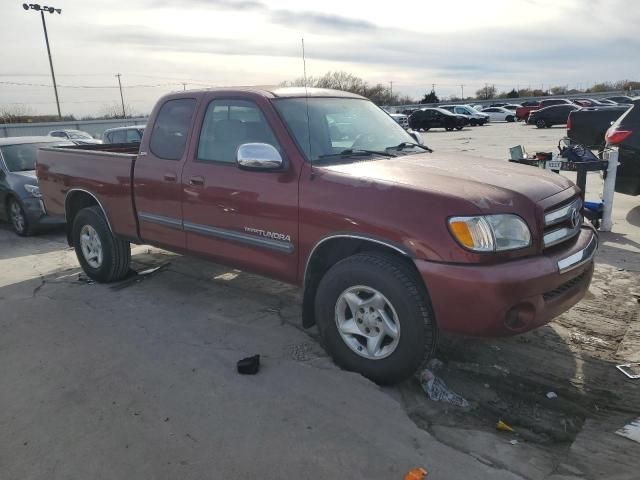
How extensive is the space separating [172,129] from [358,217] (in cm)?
231

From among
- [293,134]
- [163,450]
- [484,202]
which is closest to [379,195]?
[484,202]

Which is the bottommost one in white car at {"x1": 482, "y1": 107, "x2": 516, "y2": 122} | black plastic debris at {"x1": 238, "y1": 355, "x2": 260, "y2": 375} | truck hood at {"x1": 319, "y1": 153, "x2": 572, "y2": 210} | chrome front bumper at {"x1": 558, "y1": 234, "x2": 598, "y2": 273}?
white car at {"x1": 482, "y1": 107, "x2": 516, "y2": 122}

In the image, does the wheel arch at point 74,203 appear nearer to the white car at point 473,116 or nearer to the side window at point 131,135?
the side window at point 131,135

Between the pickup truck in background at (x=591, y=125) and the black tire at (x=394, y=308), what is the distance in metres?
8.71

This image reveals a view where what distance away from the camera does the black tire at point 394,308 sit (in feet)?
10.3

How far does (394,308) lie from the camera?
3191 millimetres

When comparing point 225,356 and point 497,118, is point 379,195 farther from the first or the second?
point 497,118

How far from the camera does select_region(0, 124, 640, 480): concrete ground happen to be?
2.71 metres

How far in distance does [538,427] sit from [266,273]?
2.15m

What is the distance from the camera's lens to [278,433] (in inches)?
116

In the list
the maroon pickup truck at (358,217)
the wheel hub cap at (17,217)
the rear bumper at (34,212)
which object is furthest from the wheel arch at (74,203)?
the wheel hub cap at (17,217)

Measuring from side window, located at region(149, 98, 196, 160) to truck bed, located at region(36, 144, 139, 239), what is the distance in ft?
1.20

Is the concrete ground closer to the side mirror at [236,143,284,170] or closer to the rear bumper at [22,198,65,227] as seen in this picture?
the side mirror at [236,143,284,170]

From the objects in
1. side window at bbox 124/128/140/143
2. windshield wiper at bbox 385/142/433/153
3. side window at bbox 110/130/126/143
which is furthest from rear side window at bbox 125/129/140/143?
windshield wiper at bbox 385/142/433/153
